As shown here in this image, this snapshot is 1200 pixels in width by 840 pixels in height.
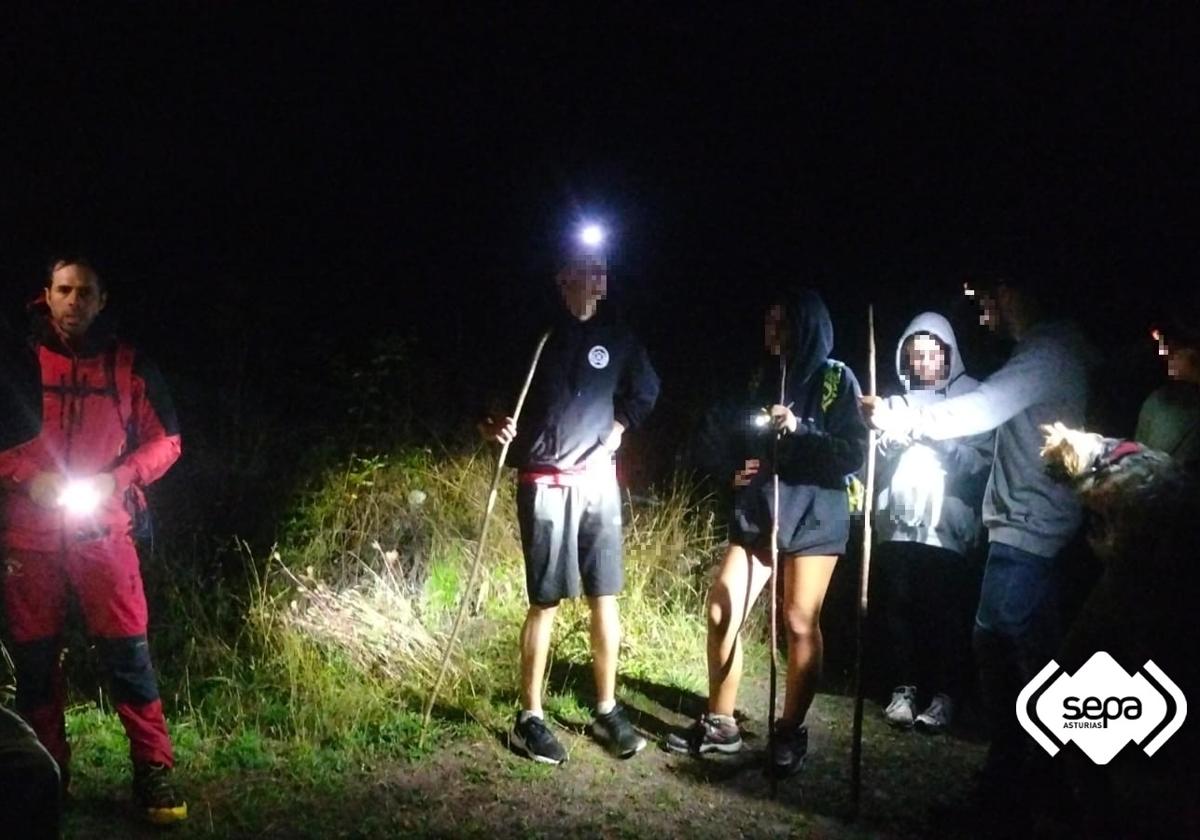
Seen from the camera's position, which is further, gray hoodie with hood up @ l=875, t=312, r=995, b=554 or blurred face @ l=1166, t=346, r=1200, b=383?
gray hoodie with hood up @ l=875, t=312, r=995, b=554

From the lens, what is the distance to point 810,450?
4340 millimetres

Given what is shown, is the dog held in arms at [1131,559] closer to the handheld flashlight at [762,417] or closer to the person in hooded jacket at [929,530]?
the handheld flashlight at [762,417]

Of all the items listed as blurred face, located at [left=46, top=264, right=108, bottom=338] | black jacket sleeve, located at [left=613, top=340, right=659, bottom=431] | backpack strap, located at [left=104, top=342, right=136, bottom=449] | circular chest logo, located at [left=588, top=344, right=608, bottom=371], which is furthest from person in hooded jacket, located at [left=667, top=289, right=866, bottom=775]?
blurred face, located at [left=46, top=264, right=108, bottom=338]

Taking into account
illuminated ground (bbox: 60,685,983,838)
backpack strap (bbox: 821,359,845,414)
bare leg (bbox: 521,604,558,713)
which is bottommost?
illuminated ground (bbox: 60,685,983,838)

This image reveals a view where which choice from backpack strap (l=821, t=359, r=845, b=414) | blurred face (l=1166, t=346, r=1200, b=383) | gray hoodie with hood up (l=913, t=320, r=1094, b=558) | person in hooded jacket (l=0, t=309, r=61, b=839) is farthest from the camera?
backpack strap (l=821, t=359, r=845, b=414)

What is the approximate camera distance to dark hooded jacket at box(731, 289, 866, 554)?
434cm

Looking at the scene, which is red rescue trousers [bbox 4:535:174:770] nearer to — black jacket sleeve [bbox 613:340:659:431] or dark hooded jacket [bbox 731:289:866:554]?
black jacket sleeve [bbox 613:340:659:431]

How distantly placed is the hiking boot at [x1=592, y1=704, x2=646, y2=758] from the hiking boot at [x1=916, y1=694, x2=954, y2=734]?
55.4 inches

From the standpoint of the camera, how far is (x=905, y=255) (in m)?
9.52

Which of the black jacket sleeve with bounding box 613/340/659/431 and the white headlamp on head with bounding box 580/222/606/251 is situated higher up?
the white headlamp on head with bounding box 580/222/606/251

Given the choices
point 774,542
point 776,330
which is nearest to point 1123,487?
point 774,542

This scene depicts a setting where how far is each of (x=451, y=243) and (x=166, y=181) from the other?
3.64 m

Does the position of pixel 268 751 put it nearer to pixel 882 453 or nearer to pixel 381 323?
pixel 882 453

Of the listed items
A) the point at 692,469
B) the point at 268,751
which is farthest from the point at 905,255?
the point at 268,751
